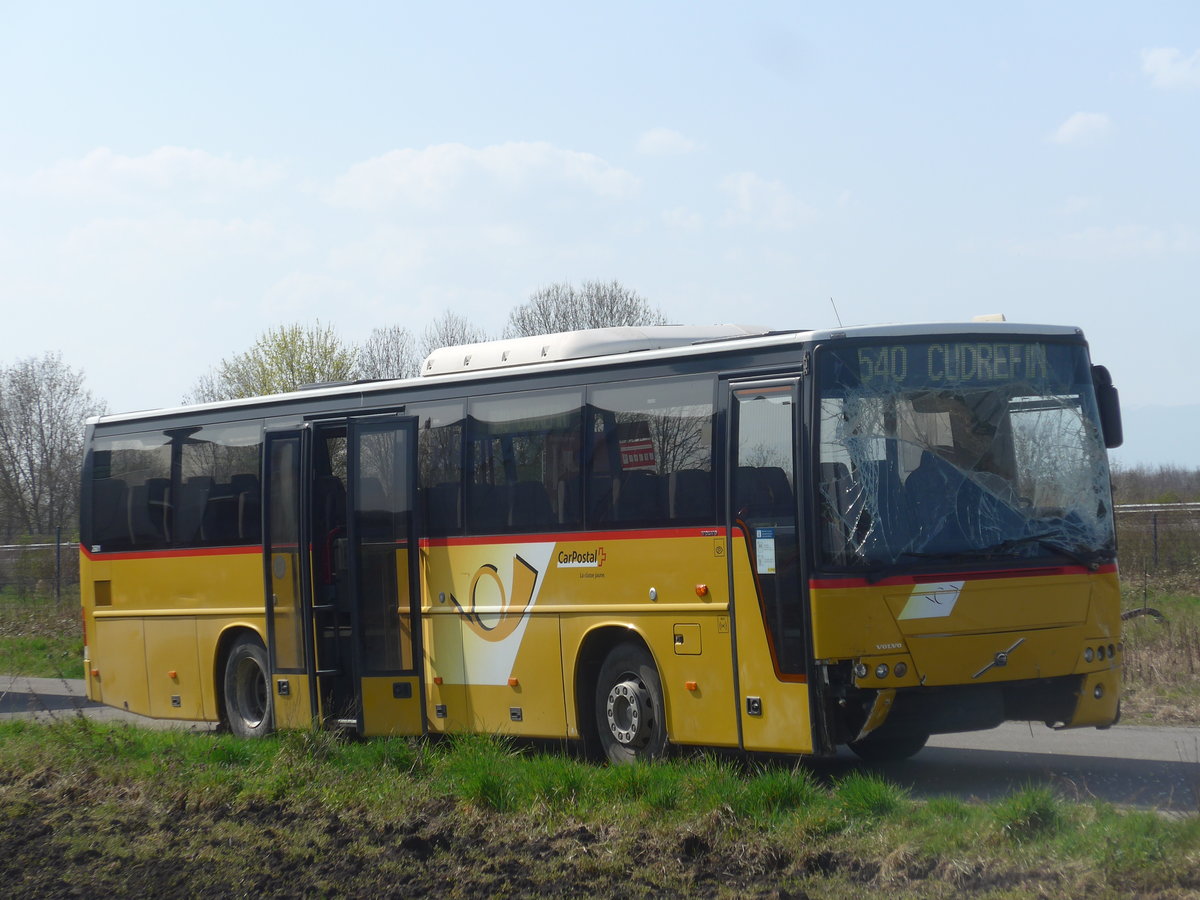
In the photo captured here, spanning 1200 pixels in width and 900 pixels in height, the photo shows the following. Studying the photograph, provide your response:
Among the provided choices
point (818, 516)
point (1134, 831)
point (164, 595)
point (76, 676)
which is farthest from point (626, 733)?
point (76, 676)

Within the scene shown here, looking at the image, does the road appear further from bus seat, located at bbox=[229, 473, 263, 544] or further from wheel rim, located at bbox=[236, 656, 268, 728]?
bus seat, located at bbox=[229, 473, 263, 544]

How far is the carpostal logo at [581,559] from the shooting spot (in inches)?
434

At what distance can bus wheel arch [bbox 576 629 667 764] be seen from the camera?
10.7 metres

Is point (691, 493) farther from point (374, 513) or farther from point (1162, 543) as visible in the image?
point (1162, 543)

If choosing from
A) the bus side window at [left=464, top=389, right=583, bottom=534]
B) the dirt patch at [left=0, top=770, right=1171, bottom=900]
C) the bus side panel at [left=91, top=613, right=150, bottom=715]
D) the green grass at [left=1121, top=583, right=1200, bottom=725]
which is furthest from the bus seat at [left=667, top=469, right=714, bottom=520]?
the bus side panel at [left=91, top=613, right=150, bottom=715]

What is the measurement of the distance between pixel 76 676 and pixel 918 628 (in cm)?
1668

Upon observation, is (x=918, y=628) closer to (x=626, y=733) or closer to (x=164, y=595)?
(x=626, y=733)

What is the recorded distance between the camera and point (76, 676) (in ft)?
72.2

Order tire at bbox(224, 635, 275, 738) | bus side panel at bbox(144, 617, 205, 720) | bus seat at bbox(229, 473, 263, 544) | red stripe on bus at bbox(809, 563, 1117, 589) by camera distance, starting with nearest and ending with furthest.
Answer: red stripe on bus at bbox(809, 563, 1117, 589) < bus seat at bbox(229, 473, 263, 544) < tire at bbox(224, 635, 275, 738) < bus side panel at bbox(144, 617, 205, 720)

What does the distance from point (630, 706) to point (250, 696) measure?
17.6 ft

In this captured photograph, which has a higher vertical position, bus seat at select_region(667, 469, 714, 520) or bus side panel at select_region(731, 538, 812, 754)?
bus seat at select_region(667, 469, 714, 520)

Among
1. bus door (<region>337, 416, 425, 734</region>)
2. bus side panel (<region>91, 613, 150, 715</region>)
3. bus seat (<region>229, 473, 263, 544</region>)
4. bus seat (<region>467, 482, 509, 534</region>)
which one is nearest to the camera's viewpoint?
bus seat (<region>467, 482, 509, 534</region>)

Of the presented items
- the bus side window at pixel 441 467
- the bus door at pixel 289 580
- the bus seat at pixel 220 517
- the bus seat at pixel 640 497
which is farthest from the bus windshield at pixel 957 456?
the bus seat at pixel 220 517

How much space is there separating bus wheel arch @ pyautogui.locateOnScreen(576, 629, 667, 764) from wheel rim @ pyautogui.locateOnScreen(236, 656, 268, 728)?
4.67 metres
